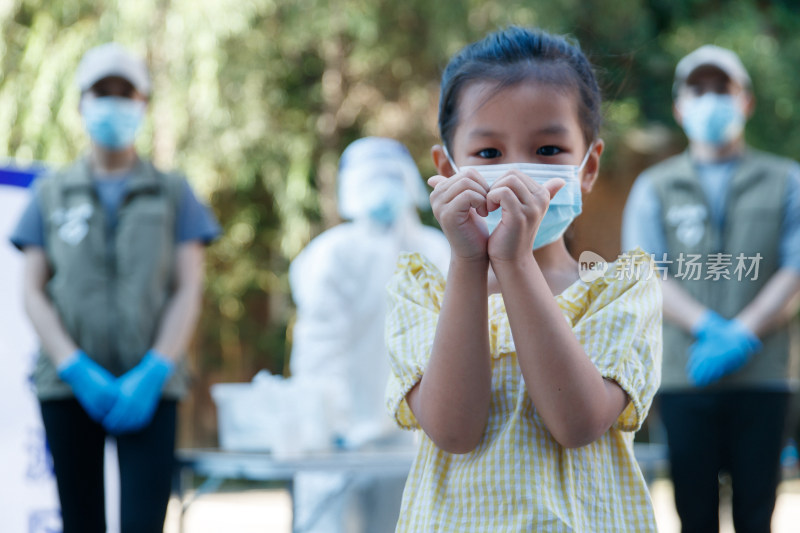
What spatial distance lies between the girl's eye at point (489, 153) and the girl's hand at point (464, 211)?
0.17 metres

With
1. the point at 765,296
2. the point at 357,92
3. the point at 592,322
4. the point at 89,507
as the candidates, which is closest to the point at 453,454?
the point at 592,322

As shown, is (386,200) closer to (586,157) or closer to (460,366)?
(586,157)

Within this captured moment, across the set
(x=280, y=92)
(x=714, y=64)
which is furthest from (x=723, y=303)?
(x=280, y=92)

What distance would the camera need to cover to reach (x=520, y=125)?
145cm

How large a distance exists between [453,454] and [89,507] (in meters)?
1.82

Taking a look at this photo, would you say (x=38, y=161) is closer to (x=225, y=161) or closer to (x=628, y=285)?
(x=225, y=161)

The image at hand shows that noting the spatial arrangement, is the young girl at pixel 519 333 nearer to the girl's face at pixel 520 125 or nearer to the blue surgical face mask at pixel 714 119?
the girl's face at pixel 520 125

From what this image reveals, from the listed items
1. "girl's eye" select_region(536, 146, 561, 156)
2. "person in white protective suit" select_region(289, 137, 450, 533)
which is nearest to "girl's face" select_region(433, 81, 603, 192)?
"girl's eye" select_region(536, 146, 561, 156)

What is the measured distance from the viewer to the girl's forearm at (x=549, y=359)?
1.28 metres

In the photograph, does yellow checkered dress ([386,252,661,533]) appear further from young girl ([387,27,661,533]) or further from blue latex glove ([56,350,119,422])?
blue latex glove ([56,350,119,422])

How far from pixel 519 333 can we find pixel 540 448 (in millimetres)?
208

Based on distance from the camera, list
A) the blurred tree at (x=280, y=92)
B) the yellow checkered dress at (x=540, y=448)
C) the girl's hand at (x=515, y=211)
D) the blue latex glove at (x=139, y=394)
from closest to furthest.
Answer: the girl's hand at (x=515, y=211), the yellow checkered dress at (x=540, y=448), the blue latex glove at (x=139, y=394), the blurred tree at (x=280, y=92)

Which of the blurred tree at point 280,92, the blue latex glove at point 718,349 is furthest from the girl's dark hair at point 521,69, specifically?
the blurred tree at point 280,92

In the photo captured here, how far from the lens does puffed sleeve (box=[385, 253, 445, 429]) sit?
147cm
